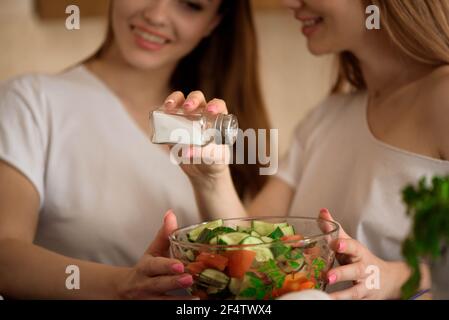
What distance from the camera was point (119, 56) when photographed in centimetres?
108

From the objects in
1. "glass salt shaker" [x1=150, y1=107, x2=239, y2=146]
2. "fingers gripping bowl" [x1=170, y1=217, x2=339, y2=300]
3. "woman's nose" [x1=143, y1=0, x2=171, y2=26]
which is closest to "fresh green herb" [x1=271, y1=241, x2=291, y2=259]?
"fingers gripping bowl" [x1=170, y1=217, x2=339, y2=300]

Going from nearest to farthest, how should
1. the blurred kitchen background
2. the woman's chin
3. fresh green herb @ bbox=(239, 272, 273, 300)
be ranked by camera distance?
1. fresh green herb @ bbox=(239, 272, 273, 300)
2. the woman's chin
3. the blurred kitchen background

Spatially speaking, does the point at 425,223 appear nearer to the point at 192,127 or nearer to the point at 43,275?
the point at 192,127

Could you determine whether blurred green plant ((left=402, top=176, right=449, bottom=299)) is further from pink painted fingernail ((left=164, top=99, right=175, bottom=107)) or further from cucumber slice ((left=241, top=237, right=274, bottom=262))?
pink painted fingernail ((left=164, top=99, right=175, bottom=107))

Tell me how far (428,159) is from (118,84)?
55 centimetres

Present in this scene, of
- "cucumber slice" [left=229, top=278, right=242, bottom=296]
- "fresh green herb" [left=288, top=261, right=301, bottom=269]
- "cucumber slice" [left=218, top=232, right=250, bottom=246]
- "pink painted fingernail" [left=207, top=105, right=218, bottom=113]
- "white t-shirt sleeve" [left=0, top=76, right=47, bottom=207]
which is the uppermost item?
"pink painted fingernail" [left=207, top=105, right=218, bottom=113]

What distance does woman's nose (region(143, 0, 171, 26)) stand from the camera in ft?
3.05

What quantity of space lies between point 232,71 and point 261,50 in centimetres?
82

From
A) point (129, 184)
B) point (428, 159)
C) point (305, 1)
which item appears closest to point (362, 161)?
point (428, 159)

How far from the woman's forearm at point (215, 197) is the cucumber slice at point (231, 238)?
323mm

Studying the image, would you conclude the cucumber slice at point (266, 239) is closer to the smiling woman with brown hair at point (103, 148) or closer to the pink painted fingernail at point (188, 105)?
the pink painted fingernail at point (188, 105)

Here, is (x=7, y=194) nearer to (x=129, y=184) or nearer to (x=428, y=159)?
(x=129, y=184)

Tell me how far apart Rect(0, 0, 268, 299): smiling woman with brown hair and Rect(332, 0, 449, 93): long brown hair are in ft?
1.06

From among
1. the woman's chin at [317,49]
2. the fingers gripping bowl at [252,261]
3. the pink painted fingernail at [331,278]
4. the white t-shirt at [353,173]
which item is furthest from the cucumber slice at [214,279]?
the woman's chin at [317,49]
